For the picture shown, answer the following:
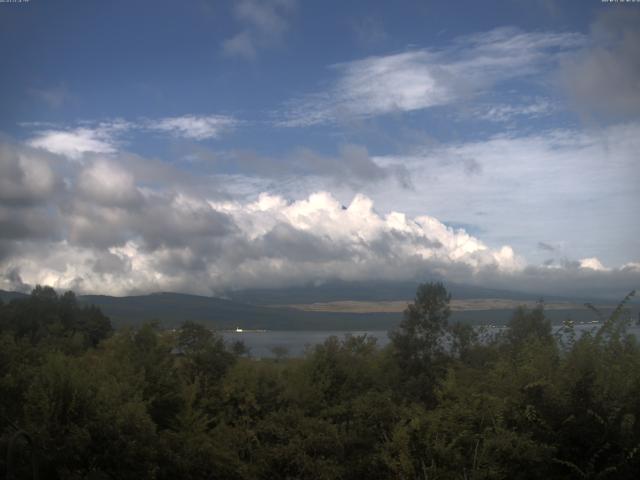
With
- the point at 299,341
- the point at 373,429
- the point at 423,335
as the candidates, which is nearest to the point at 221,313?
the point at 299,341

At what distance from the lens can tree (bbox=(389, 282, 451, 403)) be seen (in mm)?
32684

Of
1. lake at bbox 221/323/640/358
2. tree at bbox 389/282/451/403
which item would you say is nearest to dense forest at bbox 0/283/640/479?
lake at bbox 221/323/640/358

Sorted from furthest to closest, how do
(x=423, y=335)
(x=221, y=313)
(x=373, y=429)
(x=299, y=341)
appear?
(x=221, y=313)
(x=299, y=341)
(x=423, y=335)
(x=373, y=429)

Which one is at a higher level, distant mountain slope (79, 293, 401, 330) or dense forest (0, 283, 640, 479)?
dense forest (0, 283, 640, 479)

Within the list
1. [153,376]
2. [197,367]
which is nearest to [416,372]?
[197,367]

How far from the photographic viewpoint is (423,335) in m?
35.8

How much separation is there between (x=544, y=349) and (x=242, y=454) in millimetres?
7129

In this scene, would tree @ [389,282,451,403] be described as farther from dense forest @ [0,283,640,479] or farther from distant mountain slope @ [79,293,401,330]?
distant mountain slope @ [79,293,401,330]

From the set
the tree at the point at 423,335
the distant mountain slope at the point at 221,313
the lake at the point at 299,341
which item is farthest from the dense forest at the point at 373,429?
the distant mountain slope at the point at 221,313

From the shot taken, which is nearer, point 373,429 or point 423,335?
point 373,429

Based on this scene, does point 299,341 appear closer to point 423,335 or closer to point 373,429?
point 423,335

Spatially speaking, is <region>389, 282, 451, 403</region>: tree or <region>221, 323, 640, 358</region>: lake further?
<region>389, 282, 451, 403</region>: tree

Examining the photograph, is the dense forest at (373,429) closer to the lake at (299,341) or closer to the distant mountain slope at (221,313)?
the lake at (299,341)

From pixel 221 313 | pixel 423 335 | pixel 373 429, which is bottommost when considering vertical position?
pixel 221 313
